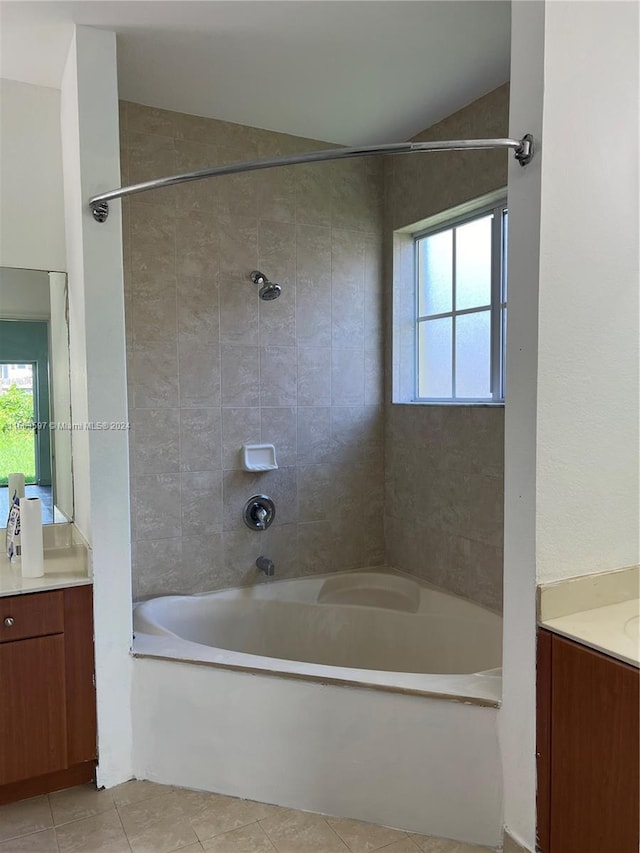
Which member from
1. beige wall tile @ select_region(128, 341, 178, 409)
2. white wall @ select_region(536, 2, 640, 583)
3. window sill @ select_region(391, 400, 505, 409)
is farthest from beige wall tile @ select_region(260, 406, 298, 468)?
white wall @ select_region(536, 2, 640, 583)

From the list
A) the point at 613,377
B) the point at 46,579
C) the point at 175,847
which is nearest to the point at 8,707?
the point at 46,579

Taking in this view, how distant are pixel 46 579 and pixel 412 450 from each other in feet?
5.68

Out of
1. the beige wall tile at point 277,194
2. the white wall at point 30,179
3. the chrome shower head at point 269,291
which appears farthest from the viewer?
the beige wall tile at point 277,194

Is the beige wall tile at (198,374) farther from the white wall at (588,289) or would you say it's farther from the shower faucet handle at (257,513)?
the white wall at (588,289)

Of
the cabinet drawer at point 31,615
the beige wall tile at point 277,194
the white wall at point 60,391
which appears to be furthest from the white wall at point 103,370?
the beige wall tile at point 277,194

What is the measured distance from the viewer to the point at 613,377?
170cm

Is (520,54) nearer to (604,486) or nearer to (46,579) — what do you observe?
(604,486)

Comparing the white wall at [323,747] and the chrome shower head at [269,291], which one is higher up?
the chrome shower head at [269,291]

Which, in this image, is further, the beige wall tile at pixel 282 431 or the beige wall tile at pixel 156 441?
the beige wall tile at pixel 282 431

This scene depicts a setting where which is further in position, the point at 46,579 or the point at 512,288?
the point at 46,579

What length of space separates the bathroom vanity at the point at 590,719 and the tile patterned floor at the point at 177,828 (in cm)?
42

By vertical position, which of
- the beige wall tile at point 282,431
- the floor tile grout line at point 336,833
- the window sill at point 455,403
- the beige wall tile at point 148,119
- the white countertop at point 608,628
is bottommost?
the floor tile grout line at point 336,833

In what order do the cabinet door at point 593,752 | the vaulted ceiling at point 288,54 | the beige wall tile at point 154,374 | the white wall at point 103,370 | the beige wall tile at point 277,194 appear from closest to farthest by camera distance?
1. the cabinet door at point 593,752
2. the vaulted ceiling at point 288,54
3. the white wall at point 103,370
4. the beige wall tile at point 154,374
5. the beige wall tile at point 277,194

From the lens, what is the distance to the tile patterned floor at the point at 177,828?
1.87 m
